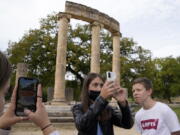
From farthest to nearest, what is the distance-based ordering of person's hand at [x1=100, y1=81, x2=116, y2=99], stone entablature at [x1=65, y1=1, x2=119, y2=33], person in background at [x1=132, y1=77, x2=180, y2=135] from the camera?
stone entablature at [x1=65, y1=1, x2=119, y2=33] → person in background at [x1=132, y1=77, x2=180, y2=135] → person's hand at [x1=100, y1=81, x2=116, y2=99]

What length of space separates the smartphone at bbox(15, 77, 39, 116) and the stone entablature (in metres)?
24.5

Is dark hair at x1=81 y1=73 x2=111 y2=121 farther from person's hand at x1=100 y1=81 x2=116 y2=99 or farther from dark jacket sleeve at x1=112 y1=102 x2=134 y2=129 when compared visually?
person's hand at x1=100 y1=81 x2=116 y2=99

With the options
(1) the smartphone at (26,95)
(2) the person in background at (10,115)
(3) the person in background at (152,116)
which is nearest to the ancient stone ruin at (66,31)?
(3) the person in background at (152,116)

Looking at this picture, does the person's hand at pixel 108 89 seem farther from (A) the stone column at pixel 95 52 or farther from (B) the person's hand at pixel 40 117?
(A) the stone column at pixel 95 52

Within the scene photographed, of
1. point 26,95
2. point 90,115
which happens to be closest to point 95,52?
point 90,115

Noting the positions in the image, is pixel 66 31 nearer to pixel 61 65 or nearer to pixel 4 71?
pixel 61 65

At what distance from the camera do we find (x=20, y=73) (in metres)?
23.3

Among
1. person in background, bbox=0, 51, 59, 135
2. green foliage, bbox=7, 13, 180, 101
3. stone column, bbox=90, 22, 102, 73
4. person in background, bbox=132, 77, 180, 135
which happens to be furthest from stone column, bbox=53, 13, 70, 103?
person in background, bbox=0, 51, 59, 135

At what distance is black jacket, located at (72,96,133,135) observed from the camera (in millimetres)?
3172

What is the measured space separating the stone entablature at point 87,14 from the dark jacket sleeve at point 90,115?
76.4ft

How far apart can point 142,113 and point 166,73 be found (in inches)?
2550

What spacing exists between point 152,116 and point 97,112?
149cm

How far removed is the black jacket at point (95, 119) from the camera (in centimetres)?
317

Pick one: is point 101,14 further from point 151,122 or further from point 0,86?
point 0,86
